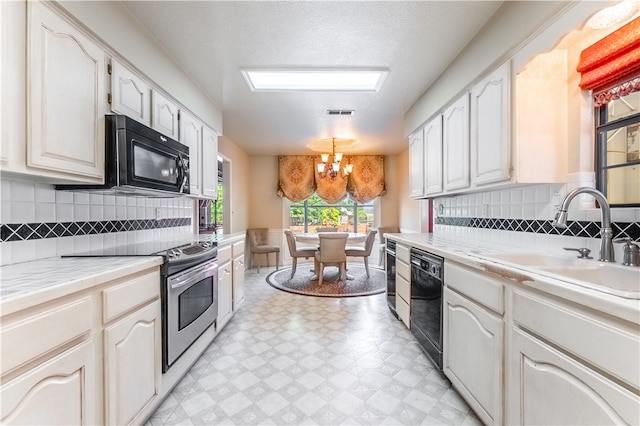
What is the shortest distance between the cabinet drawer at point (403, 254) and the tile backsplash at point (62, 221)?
2.36m

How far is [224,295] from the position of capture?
2.68 metres

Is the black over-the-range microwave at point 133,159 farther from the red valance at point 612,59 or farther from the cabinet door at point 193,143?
the red valance at point 612,59

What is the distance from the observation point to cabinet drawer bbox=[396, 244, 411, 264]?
2568 mm

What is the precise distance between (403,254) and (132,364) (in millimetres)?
2217

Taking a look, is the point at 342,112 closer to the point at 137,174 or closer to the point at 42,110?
the point at 137,174

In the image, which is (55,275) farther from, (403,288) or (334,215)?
(334,215)

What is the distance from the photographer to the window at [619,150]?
1445mm

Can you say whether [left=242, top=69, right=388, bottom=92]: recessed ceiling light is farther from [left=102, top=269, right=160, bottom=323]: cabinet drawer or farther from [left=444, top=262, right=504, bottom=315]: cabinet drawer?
[left=102, top=269, right=160, bottom=323]: cabinet drawer

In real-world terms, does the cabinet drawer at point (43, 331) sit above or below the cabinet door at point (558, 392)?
above

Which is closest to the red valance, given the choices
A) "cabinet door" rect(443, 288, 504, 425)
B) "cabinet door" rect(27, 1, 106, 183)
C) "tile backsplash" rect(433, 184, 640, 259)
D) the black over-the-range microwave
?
"tile backsplash" rect(433, 184, 640, 259)

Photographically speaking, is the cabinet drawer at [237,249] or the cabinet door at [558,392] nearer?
the cabinet door at [558,392]

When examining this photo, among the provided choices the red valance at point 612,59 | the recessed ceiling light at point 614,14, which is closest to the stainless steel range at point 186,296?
the recessed ceiling light at point 614,14

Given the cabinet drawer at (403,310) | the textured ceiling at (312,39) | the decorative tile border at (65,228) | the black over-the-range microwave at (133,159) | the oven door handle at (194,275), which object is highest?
the textured ceiling at (312,39)

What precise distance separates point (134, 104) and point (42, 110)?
0.66 m
